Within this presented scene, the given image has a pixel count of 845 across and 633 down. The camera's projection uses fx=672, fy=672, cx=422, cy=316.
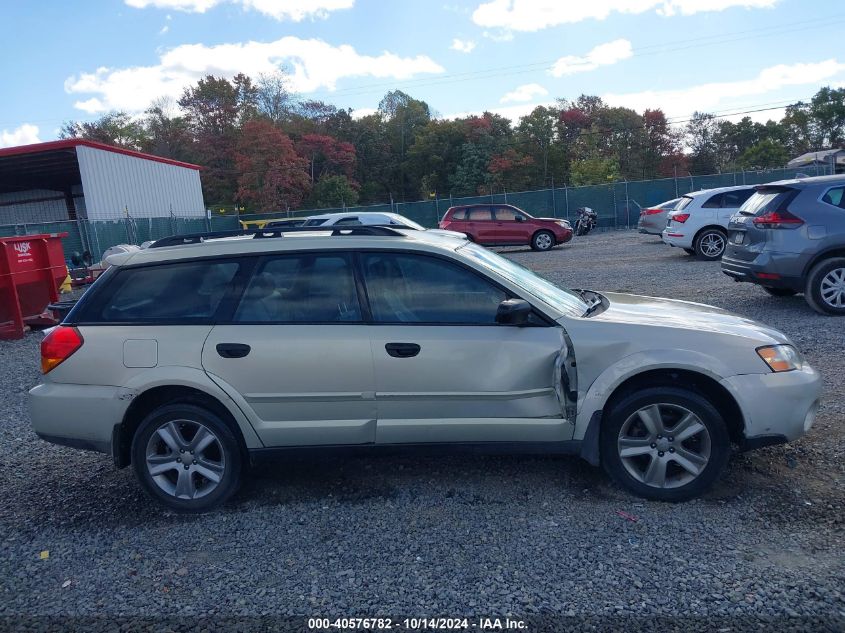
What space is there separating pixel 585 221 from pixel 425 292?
2661 centimetres

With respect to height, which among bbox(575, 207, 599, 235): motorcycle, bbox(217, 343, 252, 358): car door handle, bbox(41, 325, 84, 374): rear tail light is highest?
bbox(41, 325, 84, 374): rear tail light

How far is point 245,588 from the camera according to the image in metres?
3.29

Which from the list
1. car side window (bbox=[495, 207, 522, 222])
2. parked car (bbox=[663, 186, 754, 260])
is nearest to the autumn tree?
car side window (bbox=[495, 207, 522, 222])

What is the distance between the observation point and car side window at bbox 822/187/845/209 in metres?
8.39

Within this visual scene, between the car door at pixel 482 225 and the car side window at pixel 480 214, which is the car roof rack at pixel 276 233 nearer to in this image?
the car door at pixel 482 225

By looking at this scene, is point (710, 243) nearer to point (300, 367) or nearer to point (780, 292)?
point (780, 292)

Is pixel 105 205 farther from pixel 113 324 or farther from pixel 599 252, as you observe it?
pixel 113 324

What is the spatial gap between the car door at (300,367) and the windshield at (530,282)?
878 mm

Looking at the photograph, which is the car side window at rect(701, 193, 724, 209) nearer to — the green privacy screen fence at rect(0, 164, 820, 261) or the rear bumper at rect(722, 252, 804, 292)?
the rear bumper at rect(722, 252, 804, 292)

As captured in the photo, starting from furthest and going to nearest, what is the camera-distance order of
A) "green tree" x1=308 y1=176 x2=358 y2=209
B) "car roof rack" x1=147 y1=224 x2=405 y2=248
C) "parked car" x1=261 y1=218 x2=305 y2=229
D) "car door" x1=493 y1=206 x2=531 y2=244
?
"green tree" x1=308 y1=176 x2=358 y2=209 → "car door" x1=493 y1=206 x2=531 y2=244 → "parked car" x1=261 y1=218 x2=305 y2=229 → "car roof rack" x1=147 y1=224 x2=405 y2=248

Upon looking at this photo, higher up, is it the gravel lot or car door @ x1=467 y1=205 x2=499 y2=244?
car door @ x1=467 y1=205 x2=499 y2=244

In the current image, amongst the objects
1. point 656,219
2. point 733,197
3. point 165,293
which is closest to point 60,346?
point 165,293

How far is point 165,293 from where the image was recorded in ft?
13.8

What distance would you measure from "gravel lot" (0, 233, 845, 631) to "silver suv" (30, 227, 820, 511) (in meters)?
0.32
